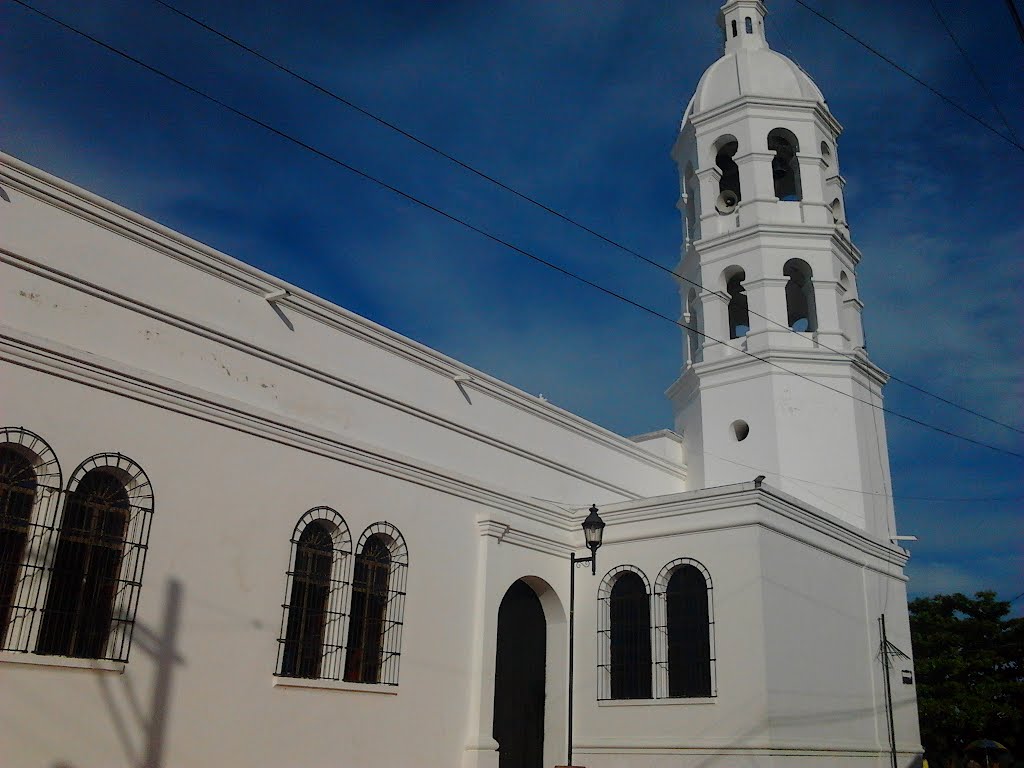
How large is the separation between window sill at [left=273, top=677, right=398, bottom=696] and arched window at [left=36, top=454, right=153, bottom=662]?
2209 mm

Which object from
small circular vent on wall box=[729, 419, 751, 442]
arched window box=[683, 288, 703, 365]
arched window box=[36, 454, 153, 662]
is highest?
arched window box=[683, 288, 703, 365]

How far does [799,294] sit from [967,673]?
16311 mm

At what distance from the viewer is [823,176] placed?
21.7m

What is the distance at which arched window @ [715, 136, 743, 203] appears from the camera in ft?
73.2

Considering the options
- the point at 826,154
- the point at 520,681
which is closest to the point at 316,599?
the point at 520,681

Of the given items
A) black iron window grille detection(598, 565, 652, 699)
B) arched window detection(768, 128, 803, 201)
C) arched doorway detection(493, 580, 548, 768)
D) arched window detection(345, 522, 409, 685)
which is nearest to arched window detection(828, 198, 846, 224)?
arched window detection(768, 128, 803, 201)

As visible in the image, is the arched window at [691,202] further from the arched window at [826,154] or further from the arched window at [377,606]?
the arched window at [377,606]

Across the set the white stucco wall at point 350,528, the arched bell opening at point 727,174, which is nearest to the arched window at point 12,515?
the white stucco wall at point 350,528

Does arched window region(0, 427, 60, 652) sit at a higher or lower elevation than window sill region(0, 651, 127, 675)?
higher

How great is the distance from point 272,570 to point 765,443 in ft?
35.3

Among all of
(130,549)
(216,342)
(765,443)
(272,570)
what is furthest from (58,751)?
(765,443)

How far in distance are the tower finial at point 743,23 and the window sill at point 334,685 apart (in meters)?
17.7

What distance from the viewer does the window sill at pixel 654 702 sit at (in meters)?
14.7

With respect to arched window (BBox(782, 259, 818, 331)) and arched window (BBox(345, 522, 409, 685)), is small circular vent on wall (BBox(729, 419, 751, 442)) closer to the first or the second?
arched window (BBox(782, 259, 818, 331))
